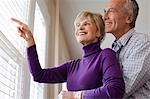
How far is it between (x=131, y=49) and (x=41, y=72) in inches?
17.4

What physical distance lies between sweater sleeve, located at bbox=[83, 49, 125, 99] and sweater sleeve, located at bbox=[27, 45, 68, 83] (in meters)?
0.29

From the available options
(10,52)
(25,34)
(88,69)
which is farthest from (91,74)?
A: (10,52)

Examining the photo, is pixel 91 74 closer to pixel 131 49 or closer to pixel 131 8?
pixel 131 49

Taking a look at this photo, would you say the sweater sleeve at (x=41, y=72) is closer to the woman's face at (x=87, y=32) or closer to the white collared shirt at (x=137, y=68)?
the woman's face at (x=87, y=32)

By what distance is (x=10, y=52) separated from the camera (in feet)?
5.14

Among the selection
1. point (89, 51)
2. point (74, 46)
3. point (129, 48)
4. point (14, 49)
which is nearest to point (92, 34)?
point (89, 51)

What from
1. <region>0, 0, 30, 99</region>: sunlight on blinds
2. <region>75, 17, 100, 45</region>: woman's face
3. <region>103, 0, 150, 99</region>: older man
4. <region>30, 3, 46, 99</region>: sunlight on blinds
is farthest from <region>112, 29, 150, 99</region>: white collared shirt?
<region>30, 3, 46, 99</region>: sunlight on blinds

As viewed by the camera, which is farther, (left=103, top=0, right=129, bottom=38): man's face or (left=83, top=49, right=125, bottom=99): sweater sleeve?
(left=103, top=0, right=129, bottom=38): man's face

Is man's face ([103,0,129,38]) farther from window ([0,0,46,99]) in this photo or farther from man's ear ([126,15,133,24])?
window ([0,0,46,99])

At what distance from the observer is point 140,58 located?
4.18 feet

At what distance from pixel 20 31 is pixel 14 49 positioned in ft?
0.78

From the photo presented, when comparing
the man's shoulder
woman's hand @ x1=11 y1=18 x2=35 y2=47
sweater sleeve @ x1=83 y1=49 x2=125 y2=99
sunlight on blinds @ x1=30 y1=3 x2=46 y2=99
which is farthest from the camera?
sunlight on blinds @ x1=30 y1=3 x2=46 y2=99

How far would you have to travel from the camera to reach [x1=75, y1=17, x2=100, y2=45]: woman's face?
1.42 metres

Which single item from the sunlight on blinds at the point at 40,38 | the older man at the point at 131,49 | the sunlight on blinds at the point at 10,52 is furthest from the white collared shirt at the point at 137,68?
the sunlight on blinds at the point at 40,38
